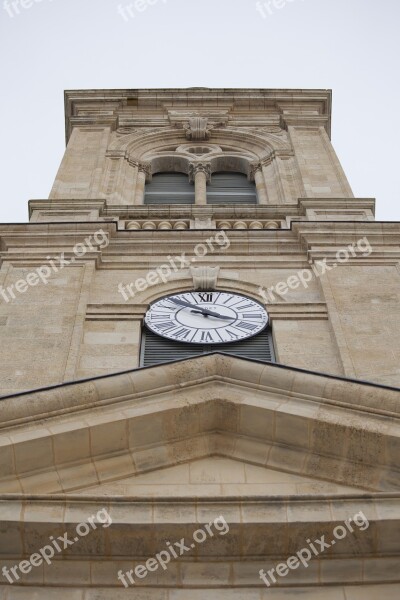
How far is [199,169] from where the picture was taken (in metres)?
26.3

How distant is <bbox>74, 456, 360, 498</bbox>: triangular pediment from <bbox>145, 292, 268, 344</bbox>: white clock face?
4.50 meters

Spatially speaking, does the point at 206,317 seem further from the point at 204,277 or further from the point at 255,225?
the point at 255,225

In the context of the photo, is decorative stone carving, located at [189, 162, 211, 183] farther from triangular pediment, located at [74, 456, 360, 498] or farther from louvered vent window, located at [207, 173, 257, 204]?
triangular pediment, located at [74, 456, 360, 498]

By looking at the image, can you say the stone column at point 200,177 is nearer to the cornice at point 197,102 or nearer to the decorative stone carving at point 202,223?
the decorative stone carving at point 202,223

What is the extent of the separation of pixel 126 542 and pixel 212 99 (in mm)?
23111

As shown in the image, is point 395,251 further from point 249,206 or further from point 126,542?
point 126,542

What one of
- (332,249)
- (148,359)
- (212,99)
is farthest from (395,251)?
(212,99)

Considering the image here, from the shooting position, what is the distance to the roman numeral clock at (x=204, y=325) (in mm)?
15531

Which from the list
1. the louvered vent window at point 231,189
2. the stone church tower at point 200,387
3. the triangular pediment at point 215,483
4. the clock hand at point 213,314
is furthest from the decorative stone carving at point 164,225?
the triangular pediment at point 215,483

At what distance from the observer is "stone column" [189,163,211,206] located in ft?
80.8

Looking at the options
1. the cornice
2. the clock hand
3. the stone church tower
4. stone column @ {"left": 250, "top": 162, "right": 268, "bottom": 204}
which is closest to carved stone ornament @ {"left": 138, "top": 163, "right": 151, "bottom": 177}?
the stone church tower

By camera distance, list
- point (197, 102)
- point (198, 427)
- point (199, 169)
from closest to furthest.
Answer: point (198, 427)
point (199, 169)
point (197, 102)

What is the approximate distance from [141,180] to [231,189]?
8.00 ft

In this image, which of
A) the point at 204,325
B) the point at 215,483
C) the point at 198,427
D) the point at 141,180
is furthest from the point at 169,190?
the point at 215,483
